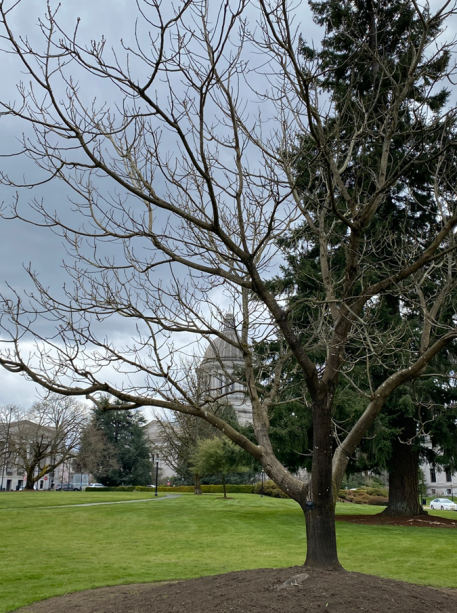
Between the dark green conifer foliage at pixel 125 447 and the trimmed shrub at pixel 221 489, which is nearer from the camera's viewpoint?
the trimmed shrub at pixel 221 489

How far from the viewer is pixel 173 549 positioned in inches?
540

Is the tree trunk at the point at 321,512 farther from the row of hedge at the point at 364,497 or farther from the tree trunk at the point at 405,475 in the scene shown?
the row of hedge at the point at 364,497

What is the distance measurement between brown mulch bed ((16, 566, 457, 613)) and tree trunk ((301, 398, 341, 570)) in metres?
0.18

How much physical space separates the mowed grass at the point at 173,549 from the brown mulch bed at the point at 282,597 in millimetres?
2335

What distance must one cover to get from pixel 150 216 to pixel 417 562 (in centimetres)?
950

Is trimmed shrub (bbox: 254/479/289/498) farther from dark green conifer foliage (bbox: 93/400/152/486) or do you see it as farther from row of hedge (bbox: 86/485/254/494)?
dark green conifer foliage (bbox: 93/400/152/486)

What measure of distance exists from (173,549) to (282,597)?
9662 millimetres

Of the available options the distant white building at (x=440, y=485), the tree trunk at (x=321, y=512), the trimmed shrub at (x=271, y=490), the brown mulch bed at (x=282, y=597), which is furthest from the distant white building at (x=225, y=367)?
the distant white building at (x=440, y=485)

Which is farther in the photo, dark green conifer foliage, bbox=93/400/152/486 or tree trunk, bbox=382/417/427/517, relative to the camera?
dark green conifer foliage, bbox=93/400/152/486

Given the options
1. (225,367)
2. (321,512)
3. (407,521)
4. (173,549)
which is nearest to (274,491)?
(407,521)

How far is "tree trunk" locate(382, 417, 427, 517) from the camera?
1867 cm

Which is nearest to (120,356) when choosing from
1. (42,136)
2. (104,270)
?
(104,270)

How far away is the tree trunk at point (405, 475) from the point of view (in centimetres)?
1867

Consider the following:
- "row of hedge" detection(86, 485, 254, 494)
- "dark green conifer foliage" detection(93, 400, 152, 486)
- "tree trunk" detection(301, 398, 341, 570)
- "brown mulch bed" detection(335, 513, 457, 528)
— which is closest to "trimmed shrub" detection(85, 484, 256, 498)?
"row of hedge" detection(86, 485, 254, 494)
